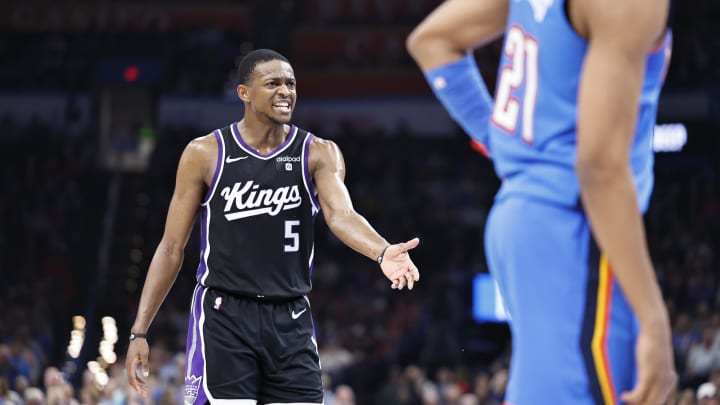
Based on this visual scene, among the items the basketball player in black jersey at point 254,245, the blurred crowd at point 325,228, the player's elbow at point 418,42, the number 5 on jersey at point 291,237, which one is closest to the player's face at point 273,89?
the basketball player in black jersey at point 254,245

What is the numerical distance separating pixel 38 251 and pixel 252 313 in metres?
18.4

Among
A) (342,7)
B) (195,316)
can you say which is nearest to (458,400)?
(195,316)

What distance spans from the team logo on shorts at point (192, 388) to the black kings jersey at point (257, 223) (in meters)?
0.44

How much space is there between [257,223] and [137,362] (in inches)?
33.8

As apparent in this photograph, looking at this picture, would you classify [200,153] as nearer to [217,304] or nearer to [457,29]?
[217,304]

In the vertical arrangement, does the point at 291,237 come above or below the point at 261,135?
below

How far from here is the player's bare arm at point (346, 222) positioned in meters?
4.64

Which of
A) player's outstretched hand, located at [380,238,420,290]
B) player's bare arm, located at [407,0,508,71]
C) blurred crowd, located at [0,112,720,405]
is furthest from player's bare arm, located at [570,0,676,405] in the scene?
blurred crowd, located at [0,112,720,405]

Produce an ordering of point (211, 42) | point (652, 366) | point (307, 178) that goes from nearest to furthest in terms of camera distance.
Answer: point (652, 366), point (307, 178), point (211, 42)

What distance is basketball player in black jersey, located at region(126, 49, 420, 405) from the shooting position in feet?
17.7

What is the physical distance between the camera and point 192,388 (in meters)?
5.41

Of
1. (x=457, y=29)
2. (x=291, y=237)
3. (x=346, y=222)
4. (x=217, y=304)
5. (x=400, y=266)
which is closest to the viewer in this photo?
(x=457, y=29)

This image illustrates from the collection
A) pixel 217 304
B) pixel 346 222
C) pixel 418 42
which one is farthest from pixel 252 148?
pixel 418 42

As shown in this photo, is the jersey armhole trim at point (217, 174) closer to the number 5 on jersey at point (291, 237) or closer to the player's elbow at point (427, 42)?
the number 5 on jersey at point (291, 237)
